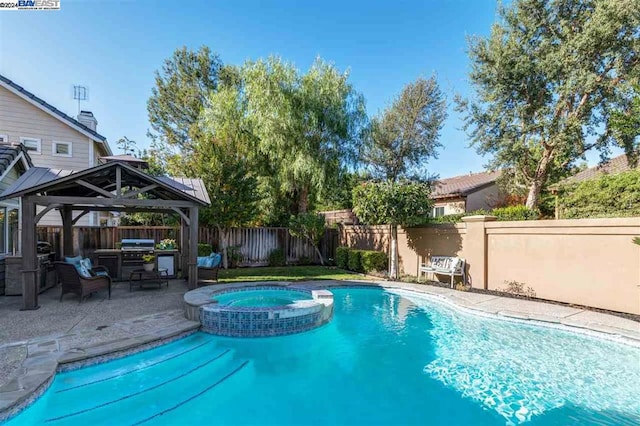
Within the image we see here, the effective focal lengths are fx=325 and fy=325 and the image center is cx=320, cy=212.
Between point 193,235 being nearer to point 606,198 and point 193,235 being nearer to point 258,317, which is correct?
point 258,317

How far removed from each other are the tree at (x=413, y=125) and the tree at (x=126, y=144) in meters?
19.2

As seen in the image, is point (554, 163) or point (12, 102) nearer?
point (12, 102)

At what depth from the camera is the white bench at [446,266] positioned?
35.0 feet

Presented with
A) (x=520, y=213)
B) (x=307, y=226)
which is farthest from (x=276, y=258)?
(x=520, y=213)

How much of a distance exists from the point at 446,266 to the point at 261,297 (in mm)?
6272

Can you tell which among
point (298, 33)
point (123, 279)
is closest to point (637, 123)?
point (298, 33)

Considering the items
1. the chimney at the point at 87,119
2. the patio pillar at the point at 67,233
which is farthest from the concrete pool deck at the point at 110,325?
the chimney at the point at 87,119

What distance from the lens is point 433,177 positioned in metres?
22.1

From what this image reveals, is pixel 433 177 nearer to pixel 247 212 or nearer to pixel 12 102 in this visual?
pixel 247 212

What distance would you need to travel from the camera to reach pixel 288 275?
42.1 ft

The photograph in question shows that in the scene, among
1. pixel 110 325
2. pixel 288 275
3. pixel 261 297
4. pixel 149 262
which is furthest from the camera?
pixel 288 275

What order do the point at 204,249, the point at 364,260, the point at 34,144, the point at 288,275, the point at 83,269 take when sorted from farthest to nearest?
the point at 34,144, the point at 204,249, the point at 364,260, the point at 288,275, the point at 83,269

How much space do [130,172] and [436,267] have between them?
9.61 m

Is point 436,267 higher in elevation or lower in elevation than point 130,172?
lower
